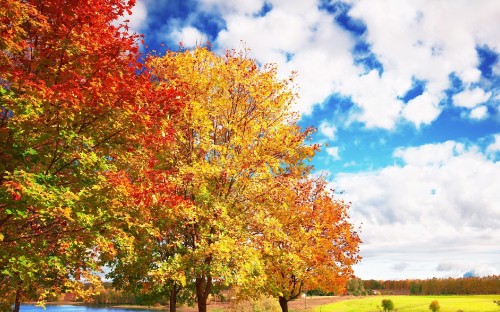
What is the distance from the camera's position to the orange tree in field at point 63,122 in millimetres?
9688

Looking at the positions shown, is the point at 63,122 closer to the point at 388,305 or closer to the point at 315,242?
the point at 315,242

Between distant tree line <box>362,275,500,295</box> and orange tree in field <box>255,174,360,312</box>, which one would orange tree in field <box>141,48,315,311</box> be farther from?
distant tree line <box>362,275,500,295</box>

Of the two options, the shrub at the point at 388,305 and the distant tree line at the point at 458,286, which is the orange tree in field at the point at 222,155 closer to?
the shrub at the point at 388,305

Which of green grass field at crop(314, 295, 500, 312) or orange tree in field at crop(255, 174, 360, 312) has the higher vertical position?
orange tree in field at crop(255, 174, 360, 312)

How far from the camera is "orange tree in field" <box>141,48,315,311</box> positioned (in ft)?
53.3

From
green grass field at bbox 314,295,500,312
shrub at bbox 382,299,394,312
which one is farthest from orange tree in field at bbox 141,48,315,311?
shrub at bbox 382,299,394,312

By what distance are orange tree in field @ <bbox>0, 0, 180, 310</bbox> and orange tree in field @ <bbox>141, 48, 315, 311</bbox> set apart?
444 cm

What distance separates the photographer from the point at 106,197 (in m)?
11.3

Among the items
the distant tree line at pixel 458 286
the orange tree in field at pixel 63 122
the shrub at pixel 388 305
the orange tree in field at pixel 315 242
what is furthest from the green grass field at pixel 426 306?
the orange tree in field at pixel 63 122

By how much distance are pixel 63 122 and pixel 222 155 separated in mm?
8503

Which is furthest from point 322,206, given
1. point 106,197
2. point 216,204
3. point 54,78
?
point 54,78

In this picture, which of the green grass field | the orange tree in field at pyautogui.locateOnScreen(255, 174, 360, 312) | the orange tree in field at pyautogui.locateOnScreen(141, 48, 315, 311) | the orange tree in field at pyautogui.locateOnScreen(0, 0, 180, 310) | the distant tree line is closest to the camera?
the orange tree in field at pyautogui.locateOnScreen(0, 0, 180, 310)

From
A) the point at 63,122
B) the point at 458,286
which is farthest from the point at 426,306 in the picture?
the point at 458,286

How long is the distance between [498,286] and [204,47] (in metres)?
100.0
